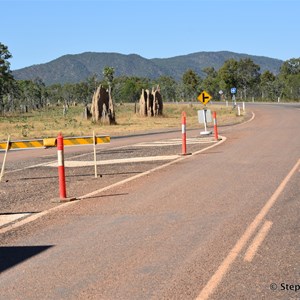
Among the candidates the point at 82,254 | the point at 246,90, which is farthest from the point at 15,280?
the point at 246,90

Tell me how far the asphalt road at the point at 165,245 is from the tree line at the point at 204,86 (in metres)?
Result: 90.1

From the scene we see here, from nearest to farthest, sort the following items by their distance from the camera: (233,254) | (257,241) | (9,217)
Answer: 1. (233,254)
2. (257,241)
3. (9,217)

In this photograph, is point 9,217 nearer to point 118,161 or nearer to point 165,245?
point 165,245

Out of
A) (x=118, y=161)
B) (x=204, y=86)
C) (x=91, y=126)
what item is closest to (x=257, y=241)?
(x=118, y=161)

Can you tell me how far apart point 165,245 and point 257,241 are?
1.09 m

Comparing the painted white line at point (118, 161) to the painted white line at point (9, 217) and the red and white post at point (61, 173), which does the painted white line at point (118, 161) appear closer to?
the red and white post at point (61, 173)

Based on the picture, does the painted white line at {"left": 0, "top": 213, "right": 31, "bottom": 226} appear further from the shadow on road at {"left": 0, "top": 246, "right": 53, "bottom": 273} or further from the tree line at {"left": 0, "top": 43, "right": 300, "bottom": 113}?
the tree line at {"left": 0, "top": 43, "right": 300, "bottom": 113}

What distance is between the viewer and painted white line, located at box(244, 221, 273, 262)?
5.73 meters

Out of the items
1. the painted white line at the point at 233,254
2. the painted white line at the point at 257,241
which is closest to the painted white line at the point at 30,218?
the painted white line at the point at 233,254

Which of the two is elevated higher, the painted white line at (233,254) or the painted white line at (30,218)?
the painted white line at (233,254)

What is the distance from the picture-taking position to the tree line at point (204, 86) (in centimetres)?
11006

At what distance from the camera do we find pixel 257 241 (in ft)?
20.7

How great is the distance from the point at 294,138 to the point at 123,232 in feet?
52.7

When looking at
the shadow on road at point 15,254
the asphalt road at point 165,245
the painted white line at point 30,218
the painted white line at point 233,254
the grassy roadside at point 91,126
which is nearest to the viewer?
the painted white line at point 233,254
